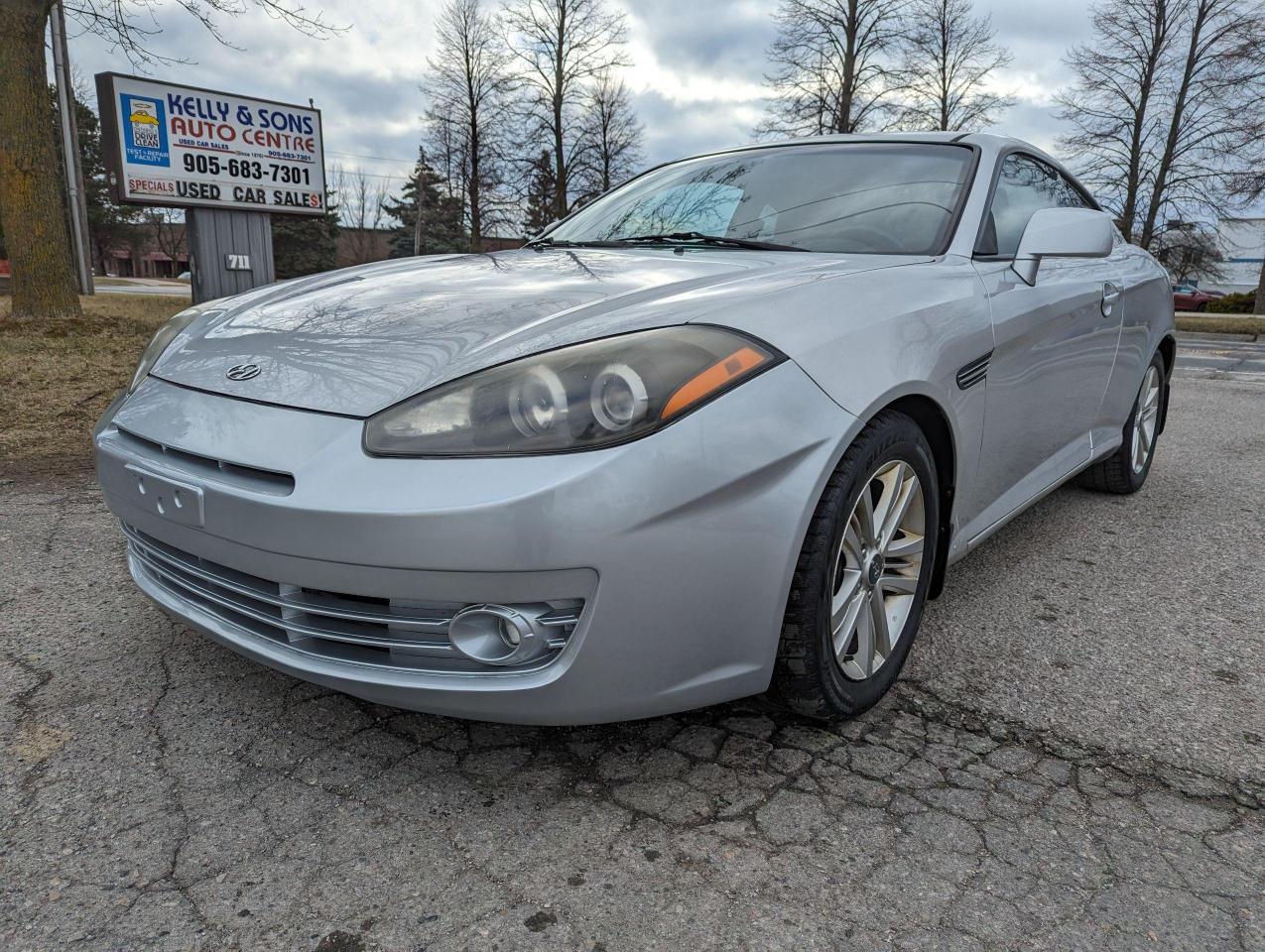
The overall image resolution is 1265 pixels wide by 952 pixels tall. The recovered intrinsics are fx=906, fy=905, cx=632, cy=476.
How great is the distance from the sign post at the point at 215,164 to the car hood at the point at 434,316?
6.95 metres

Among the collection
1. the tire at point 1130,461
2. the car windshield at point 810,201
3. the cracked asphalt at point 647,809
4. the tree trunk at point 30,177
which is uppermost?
the tree trunk at point 30,177

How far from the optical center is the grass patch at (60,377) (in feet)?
15.6

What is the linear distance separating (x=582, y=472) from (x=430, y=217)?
154 feet

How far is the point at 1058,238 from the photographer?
2559 mm

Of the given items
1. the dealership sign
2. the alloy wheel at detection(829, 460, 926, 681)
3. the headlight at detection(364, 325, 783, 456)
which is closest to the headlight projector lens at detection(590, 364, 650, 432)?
the headlight at detection(364, 325, 783, 456)

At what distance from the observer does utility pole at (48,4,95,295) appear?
53.9ft

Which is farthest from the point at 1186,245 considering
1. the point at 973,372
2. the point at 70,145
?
the point at 973,372

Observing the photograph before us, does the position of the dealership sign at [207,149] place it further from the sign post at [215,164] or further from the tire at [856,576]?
the tire at [856,576]

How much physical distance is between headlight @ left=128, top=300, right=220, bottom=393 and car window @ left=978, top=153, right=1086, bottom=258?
2.20 meters

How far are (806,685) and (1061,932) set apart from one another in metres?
0.59

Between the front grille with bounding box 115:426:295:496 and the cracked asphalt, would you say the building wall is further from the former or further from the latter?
the front grille with bounding box 115:426:295:496

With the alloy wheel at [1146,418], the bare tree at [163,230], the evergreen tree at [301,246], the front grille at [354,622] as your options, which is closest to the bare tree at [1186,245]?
the alloy wheel at [1146,418]

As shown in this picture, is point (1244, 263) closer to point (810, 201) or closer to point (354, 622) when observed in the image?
point (810, 201)

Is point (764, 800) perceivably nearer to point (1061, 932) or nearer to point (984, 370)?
point (1061, 932)
